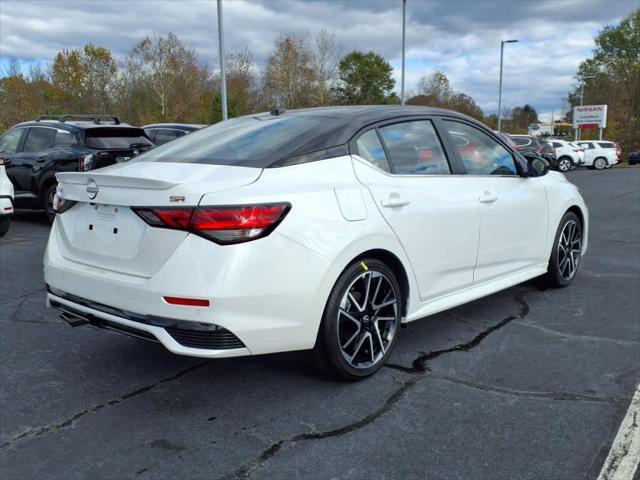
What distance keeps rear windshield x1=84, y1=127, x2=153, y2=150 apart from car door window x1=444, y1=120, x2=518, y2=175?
664cm

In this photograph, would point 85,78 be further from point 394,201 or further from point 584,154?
point 394,201

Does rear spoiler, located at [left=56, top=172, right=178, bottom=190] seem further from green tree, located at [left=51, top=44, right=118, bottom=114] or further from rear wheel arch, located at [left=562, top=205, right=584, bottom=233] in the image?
green tree, located at [left=51, top=44, right=118, bottom=114]

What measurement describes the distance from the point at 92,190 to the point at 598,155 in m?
35.3

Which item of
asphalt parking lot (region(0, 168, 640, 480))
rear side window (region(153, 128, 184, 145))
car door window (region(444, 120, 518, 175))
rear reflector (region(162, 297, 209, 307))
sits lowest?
asphalt parking lot (region(0, 168, 640, 480))

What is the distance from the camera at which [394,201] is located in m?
3.49

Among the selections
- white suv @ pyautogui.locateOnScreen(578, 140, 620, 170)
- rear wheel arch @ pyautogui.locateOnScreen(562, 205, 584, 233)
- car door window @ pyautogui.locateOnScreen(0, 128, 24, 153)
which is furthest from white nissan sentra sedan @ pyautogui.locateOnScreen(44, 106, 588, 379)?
white suv @ pyautogui.locateOnScreen(578, 140, 620, 170)

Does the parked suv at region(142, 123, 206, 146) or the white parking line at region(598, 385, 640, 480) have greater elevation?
the parked suv at region(142, 123, 206, 146)

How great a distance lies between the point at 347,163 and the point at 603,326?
2.51 metres

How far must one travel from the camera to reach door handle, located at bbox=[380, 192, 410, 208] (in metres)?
3.44

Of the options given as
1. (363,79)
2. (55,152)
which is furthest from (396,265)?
(363,79)

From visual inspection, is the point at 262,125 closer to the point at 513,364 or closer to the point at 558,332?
the point at 513,364

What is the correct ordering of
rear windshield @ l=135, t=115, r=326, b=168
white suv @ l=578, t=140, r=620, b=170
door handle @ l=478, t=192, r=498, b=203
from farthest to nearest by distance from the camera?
white suv @ l=578, t=140, r=620, b=170
door handle @ l=478, t=192, r=498, b=203
rear windshield @ l=135, t=115, r=326, b=168

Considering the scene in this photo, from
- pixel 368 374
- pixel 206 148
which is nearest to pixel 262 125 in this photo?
pixel 206 148

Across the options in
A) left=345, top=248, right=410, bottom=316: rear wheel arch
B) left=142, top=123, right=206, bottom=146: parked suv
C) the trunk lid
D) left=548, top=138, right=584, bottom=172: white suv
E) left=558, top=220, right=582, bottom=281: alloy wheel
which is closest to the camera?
the trunk lid
